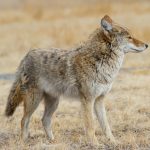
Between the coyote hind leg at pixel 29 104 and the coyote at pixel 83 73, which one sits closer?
the coyote at pixel 83 73

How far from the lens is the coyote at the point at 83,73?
9875 millimetres

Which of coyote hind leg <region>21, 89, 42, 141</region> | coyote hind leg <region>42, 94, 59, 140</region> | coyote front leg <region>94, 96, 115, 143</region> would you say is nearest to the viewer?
coyote front leg <region>94, 96, 115, 143</region>

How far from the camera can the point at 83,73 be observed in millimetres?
9922

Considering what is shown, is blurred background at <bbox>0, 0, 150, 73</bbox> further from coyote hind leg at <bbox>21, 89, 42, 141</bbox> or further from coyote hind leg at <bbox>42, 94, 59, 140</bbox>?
coyote hind leg at <bbox>21, 89, 42, 141</bbox>

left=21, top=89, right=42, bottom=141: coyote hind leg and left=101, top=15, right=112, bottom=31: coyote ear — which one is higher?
left=101, top=15, right=112, bottom=31: coyote ear

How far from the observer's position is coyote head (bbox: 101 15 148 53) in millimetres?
9945

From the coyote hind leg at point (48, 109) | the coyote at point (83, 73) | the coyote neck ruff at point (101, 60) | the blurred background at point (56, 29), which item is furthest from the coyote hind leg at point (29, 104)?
the blurred background at point (56, 29)

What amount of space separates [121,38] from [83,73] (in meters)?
0.82

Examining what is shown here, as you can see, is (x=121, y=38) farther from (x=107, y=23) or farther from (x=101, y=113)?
(x=101, y=113)

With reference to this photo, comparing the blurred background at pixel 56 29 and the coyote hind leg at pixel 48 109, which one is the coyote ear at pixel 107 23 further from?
the blurred background at pixel 56 29

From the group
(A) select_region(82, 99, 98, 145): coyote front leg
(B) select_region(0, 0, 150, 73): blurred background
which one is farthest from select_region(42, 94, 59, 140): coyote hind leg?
(B) select_region(0, 0, 150, 73): blurred background

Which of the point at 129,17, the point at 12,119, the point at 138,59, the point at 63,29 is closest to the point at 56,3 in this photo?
the point at 129,17

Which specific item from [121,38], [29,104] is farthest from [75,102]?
[121,38]

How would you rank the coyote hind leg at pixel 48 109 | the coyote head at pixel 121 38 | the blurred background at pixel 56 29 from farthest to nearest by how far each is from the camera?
the blurred background at pixel 56 29, the coyote hind leg at pixel 48 109, the coyote head at pixel 121 38
